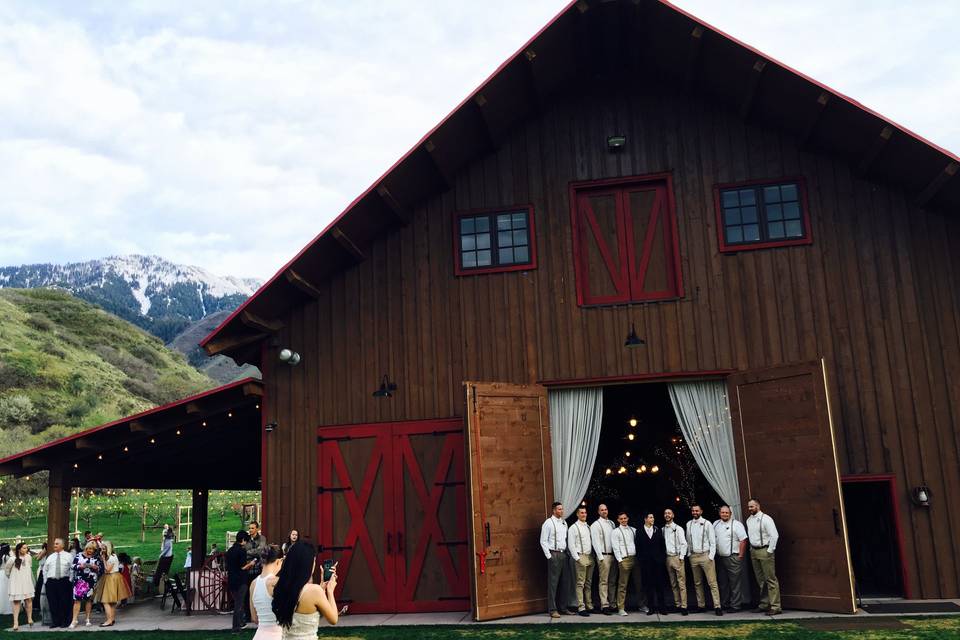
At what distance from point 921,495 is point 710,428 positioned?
2.61 meters

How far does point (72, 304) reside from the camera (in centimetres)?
8900

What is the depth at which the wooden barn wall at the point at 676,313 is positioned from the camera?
35.3 ft

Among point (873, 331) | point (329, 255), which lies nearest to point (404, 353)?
point (329, 255)

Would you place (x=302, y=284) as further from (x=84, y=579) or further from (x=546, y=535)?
(x=84, y=579)

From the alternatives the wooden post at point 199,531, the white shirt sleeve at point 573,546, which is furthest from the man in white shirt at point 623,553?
the wooden post at point 199,531

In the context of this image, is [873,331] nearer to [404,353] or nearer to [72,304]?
[404,353]

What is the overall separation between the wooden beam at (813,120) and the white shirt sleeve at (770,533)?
5.08 metres

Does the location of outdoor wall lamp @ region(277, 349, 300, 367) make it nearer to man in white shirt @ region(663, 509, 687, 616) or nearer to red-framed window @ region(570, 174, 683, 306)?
red-framed window @ region(570, 174, 683, 306)

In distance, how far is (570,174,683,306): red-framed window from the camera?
11.7 m

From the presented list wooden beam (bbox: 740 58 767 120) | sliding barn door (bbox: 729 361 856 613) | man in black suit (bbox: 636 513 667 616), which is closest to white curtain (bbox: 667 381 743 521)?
sliding barn door (bbox: 729 361 856 613)

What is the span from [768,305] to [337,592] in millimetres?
6974

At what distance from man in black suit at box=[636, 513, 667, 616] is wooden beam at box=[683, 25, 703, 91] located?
5970 mm

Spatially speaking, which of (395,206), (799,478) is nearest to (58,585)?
(395,206)

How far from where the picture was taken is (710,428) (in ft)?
37.0
